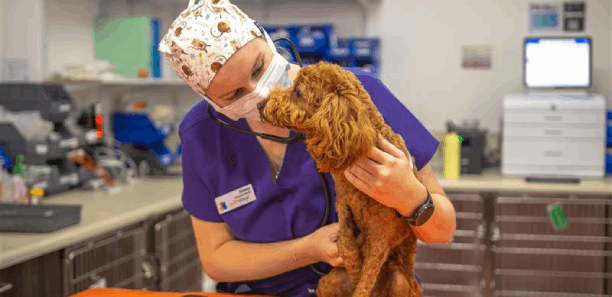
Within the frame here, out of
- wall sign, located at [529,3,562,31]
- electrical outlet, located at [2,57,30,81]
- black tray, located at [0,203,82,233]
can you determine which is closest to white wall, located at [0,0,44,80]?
electrical outlet, located at [2,57,30,81]

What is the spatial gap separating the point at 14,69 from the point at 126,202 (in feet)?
2.93

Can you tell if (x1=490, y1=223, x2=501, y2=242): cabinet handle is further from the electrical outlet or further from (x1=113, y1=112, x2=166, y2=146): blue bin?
the electrical outlet

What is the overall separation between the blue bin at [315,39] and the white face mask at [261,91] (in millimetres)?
2667

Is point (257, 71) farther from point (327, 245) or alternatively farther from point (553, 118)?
point (553, 118)

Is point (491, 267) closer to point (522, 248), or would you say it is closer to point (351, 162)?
point (522, 248)

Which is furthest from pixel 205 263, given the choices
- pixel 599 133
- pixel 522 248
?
pixel 599 133

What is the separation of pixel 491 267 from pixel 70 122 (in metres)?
2.36

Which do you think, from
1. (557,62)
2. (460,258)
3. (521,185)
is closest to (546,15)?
(557,62)

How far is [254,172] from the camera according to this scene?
1.59 m

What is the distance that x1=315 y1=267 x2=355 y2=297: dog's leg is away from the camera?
1.23m

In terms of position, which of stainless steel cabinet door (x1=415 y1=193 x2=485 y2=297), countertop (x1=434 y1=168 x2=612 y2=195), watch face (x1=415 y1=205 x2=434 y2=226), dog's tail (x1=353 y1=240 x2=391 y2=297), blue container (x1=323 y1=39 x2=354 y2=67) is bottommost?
stainless steel cabinet door (x1=415 y1=193 x2=485 y2=297)

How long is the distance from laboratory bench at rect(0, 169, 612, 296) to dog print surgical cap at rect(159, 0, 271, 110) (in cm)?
154

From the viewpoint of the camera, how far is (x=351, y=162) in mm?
1086

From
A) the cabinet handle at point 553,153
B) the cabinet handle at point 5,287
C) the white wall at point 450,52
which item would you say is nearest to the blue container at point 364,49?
the white wall at point 450,52
